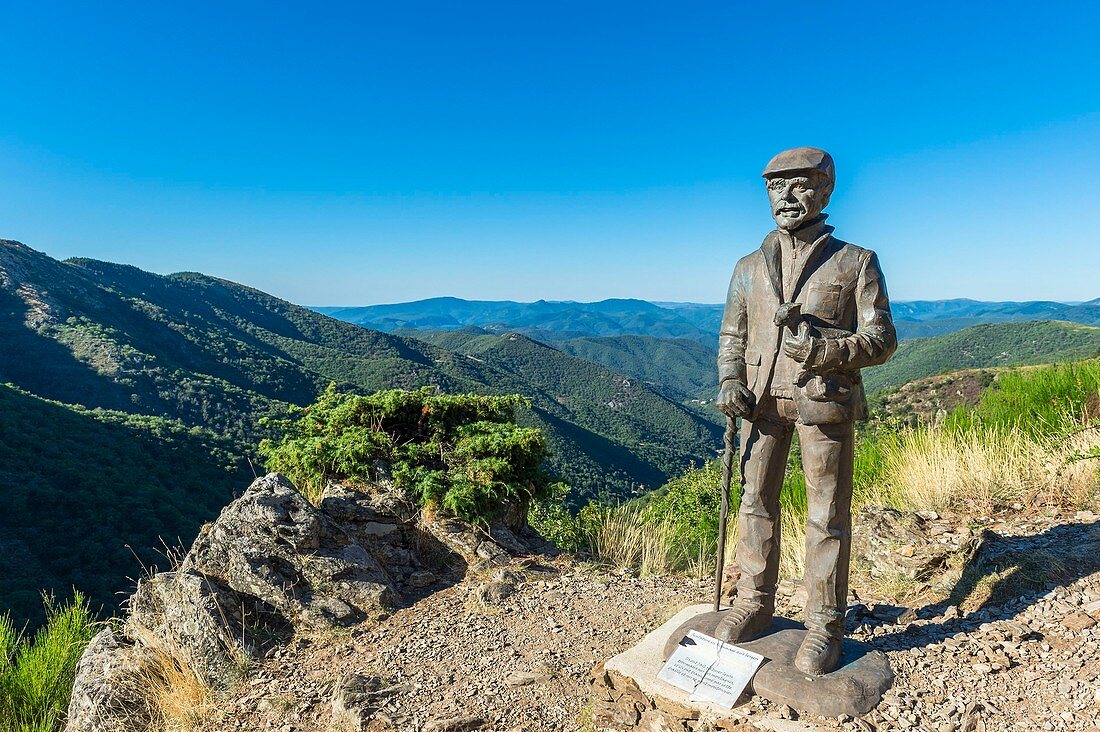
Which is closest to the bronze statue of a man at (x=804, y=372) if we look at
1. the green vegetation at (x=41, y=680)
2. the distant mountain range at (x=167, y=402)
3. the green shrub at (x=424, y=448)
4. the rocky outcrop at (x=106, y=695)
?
the green shrub at (x=424, y=448)

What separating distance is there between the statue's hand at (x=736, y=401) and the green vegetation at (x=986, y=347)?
78.8 metres

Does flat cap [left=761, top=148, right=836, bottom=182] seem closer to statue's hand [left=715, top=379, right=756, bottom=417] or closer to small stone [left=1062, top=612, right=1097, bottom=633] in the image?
statue's hand [left=715, top=379, right=756, bottom=417]

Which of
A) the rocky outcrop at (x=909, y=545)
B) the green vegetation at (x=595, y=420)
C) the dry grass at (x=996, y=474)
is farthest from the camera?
the green vegetation at (x=595, y=420)

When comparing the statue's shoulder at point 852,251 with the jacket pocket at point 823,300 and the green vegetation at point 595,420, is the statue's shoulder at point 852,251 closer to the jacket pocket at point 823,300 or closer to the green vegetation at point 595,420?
the jacket pocket at point 823,300

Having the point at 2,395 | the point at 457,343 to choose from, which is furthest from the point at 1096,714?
the point at 457,343

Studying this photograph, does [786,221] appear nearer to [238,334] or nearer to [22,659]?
[22,659]

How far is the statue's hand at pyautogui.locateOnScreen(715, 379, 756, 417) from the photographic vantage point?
3.56m

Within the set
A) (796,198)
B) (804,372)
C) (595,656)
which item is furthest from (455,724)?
(796,198)

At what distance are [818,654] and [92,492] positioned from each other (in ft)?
101

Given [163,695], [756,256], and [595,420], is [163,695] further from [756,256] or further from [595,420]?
[595,420]

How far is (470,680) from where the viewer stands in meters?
3.98

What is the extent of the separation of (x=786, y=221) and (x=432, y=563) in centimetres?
441

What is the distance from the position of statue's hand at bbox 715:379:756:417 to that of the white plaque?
4.73ft

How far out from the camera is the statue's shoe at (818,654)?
3.43 metres
